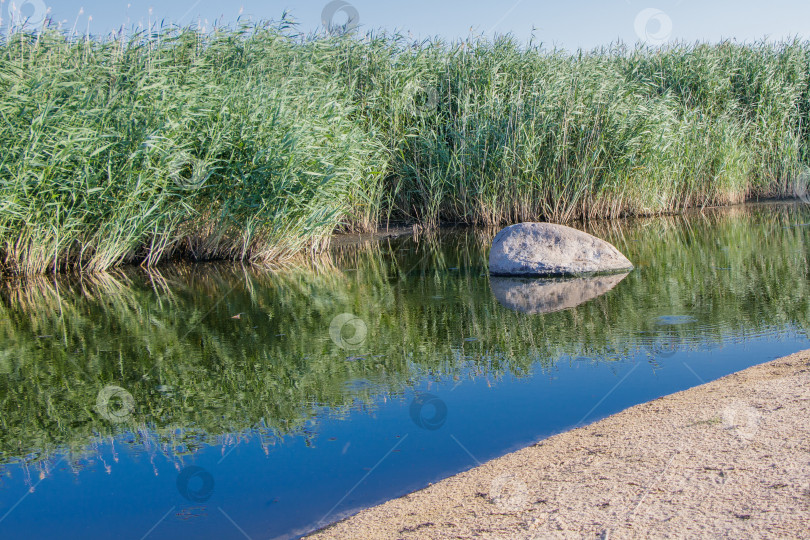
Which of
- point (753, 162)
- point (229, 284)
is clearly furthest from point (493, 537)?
point (753, 162)

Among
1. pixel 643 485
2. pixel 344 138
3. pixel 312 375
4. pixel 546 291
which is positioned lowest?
pixel 546 291

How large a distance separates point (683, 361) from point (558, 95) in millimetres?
8484

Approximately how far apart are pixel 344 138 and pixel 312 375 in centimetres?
581

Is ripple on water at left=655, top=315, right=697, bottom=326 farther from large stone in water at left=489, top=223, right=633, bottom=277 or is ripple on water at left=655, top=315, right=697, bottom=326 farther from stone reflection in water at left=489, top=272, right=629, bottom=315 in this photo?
large stone in water at left=489, top=223, right=633, bottom=277

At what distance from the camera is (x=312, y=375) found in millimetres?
4703

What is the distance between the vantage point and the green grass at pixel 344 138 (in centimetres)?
859

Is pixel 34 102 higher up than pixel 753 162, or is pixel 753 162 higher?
pixel 34 102

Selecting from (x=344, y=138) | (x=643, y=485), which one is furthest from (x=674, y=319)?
(x=344, y=138)

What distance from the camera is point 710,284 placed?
23.7 ft

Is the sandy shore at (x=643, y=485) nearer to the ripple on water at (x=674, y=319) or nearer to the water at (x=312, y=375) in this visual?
the water at (x=312, y=375)

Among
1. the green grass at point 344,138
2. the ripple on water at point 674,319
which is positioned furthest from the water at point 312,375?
the green grass at point 344,138

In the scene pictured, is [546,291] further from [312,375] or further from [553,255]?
[312,375]

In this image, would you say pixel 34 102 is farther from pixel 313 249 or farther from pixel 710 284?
pixel 710 284

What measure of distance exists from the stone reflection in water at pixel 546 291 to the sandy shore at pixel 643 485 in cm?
295
